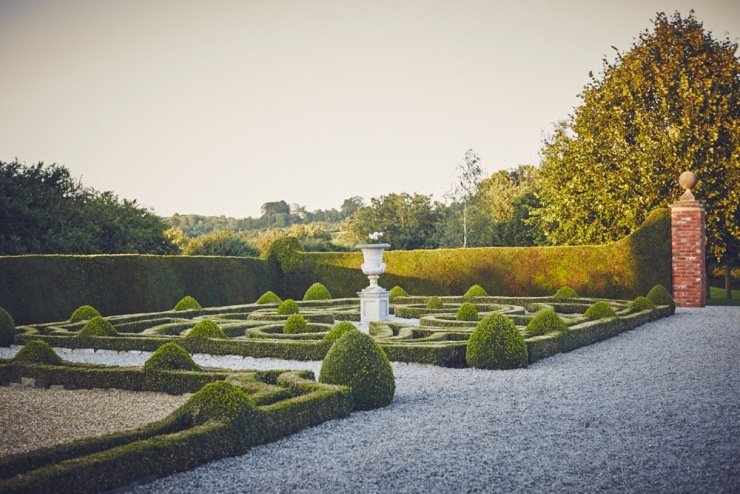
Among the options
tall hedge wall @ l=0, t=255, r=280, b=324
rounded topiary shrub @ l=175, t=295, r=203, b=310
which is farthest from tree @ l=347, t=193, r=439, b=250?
rounded topiary shrub @ l=175, t=295, r=203, b=310

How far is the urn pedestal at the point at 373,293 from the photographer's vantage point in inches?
591

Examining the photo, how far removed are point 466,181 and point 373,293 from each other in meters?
22.4

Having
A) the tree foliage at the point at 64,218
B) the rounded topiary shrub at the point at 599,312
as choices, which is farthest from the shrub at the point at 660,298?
the tree foliage at the point at 64,218

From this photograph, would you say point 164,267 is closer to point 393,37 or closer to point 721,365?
point 393,37

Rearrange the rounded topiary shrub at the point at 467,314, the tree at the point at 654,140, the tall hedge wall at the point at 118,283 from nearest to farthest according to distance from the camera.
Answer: the rounded topiary shrub at the point at 467,314 → the tall hedge wall at the point at 118,283 → the tree at the point at 654,140

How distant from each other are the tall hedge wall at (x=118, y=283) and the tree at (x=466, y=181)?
593 inches

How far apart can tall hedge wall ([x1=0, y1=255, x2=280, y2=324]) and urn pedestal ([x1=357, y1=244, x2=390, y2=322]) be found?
24.0ft

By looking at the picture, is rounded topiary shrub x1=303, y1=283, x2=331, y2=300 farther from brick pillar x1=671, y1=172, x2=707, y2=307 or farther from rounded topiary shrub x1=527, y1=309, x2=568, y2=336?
brick pillar x1=671, y1=172, x2=707, y2=307

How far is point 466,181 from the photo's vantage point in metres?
36.3

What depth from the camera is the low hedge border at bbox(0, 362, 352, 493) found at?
14.2 feet

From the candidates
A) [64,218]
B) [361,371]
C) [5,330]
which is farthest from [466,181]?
[361,371]

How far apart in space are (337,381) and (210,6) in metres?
14.2

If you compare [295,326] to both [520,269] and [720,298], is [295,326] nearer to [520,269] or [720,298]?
[520,269]

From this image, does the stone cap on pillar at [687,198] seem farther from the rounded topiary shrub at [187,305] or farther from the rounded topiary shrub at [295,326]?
the rounded topiary shrub at [187,305]
